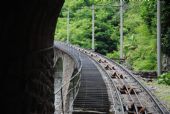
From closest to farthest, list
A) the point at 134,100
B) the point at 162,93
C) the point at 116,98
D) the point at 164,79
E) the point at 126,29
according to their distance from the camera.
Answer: the point at 134,100 → the point at 116,98 → the point at 162,93 → the point at 164,79 → the point at 126,29

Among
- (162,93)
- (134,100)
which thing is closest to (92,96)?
(134,100)

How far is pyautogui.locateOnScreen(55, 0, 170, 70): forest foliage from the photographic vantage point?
109 ft

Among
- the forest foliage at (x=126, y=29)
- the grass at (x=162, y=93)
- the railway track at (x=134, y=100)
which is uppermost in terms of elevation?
the forest foliage at (x=126, y=29)

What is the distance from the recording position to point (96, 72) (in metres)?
22.5

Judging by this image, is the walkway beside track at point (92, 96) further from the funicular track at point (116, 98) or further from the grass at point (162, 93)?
the grass at point (162, 93)

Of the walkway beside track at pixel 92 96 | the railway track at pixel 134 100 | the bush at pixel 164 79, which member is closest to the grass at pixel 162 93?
the railway track at pixel 134 100

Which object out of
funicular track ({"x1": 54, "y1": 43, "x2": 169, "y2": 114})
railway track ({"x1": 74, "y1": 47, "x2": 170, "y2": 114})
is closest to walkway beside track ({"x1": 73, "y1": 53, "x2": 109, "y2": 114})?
funicular track ({"x1": 54, "y1": 43, "x2": 169, "y2": 114})

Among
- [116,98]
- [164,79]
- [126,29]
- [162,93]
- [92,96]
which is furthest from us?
[126,29]

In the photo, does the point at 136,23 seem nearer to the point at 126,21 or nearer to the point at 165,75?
the point at 126,21

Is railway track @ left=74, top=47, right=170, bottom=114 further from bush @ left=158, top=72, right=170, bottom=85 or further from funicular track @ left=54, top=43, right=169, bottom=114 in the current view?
bush @ left=158, top=72, right=170, bottom=85

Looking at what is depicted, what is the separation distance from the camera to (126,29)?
46.9 m

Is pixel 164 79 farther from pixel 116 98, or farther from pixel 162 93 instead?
pixel 116 98

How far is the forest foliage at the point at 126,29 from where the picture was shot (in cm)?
3309

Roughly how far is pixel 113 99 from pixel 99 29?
119 feet
